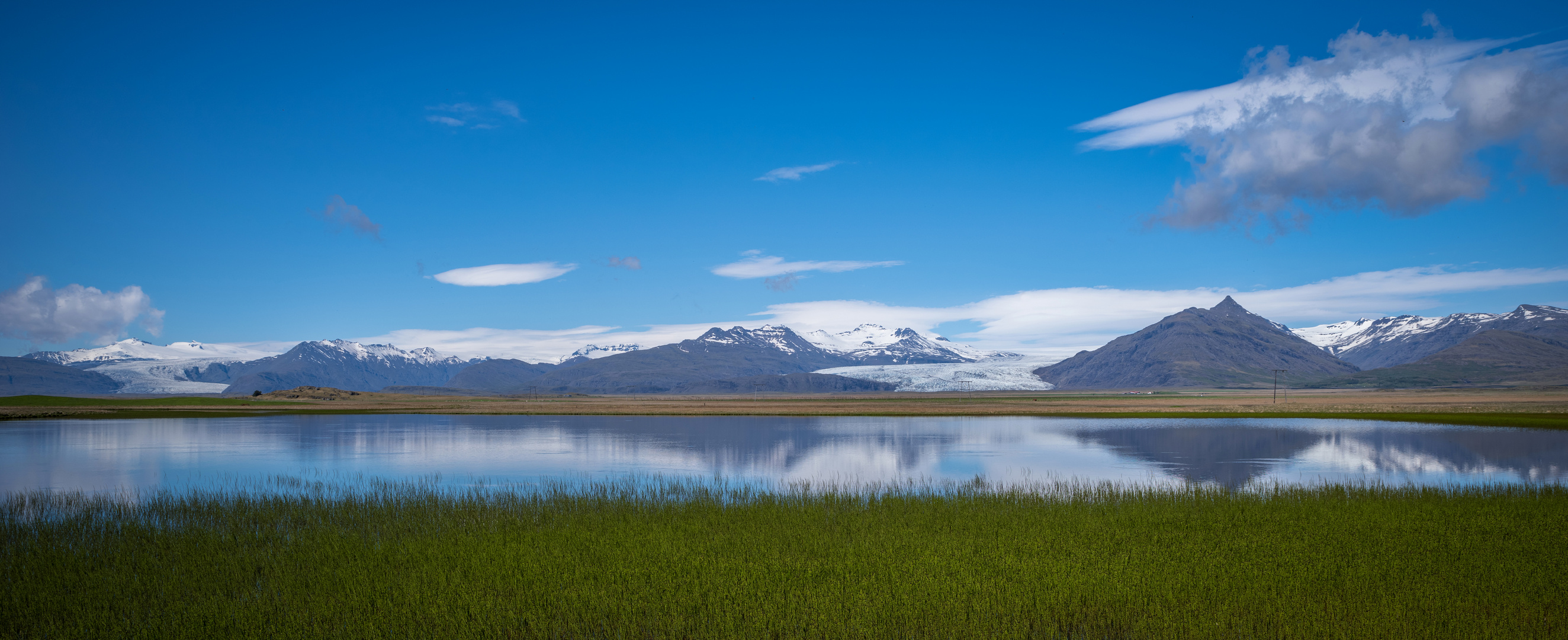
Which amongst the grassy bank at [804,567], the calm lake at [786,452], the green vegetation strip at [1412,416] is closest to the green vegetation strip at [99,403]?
the calm lake at [786,452]

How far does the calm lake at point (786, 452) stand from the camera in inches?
1253

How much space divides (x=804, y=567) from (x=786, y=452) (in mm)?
29290

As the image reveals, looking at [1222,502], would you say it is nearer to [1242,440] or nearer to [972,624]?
[972,624]

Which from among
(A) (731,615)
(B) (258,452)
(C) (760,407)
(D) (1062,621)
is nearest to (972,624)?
(D) (1062,621)

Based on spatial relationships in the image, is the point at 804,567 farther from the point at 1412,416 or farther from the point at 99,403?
the point at 99,403

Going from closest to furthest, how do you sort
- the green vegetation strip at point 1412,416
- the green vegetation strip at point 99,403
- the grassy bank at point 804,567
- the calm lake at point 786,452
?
the grassy bank at point 804,567
the calm lake at point 786,452
the green vegetation strip at point 1412,416
the green vegetation strip at point 99,403

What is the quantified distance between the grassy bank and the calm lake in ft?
29.1

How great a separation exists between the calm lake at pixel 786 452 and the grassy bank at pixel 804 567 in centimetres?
886

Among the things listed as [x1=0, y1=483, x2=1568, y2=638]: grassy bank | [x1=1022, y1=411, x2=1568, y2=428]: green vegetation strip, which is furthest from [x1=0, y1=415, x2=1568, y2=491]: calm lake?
[x1=0, y1=483, x2=1568, y2=638]: grassy bank

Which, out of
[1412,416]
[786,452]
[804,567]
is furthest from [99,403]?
[1412,416]

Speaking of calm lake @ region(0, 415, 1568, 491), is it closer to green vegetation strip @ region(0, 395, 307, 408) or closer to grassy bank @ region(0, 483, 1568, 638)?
grassy bank @ region(0, 483, 1568, 638)

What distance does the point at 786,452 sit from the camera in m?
43.9

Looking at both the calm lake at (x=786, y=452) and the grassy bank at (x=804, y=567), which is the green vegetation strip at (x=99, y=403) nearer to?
the calm lake at (x=786, y=452)

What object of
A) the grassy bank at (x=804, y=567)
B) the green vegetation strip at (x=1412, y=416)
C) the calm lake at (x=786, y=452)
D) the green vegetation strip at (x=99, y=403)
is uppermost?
the green vegetation strip at (x=99, y=403)
